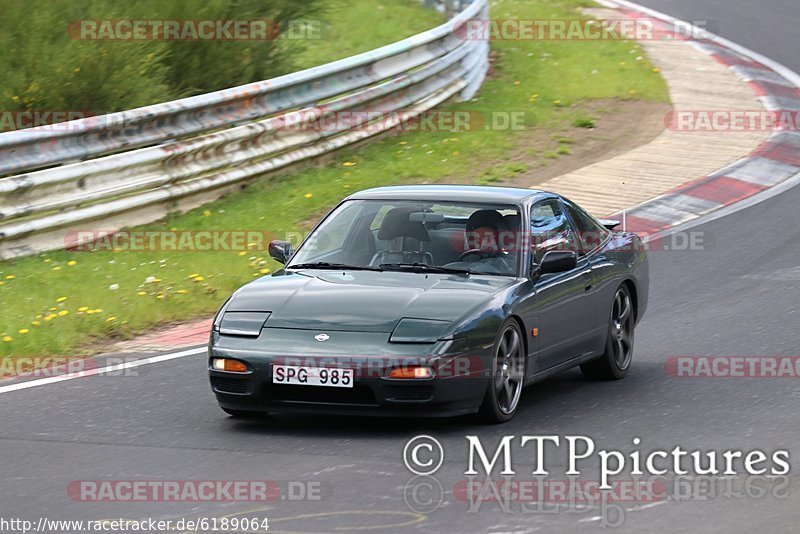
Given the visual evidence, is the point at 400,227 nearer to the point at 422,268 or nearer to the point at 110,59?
the point at 422,268

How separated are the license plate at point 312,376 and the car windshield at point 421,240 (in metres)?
1.15

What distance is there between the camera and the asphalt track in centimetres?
610

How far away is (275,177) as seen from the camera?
1566 cm

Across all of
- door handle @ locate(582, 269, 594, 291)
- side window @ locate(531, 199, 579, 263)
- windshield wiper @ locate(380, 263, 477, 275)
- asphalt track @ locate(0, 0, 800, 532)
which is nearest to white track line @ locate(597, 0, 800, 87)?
asphalt track @ locate(0, 0, 800, 532)

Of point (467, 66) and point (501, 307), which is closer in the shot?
point (501, 307)

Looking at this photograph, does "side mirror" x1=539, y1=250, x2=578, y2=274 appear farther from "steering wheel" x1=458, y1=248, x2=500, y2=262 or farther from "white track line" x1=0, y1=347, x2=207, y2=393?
"white track line" x1=0, y1=347, x2=207, y2=393

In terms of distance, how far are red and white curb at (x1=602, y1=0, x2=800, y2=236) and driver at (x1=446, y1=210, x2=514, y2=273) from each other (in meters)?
4.13

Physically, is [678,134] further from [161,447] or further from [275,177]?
[161,447]

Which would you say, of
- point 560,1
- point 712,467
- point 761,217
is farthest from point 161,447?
point 560,1

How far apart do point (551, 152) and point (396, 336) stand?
1003 cm

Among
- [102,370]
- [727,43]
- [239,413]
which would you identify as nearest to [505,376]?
[239,413]

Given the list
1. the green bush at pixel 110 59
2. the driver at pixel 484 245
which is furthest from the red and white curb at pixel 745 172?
the green bush at pixel 110 59

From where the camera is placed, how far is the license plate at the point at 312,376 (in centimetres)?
752

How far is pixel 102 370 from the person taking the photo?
9.73m
